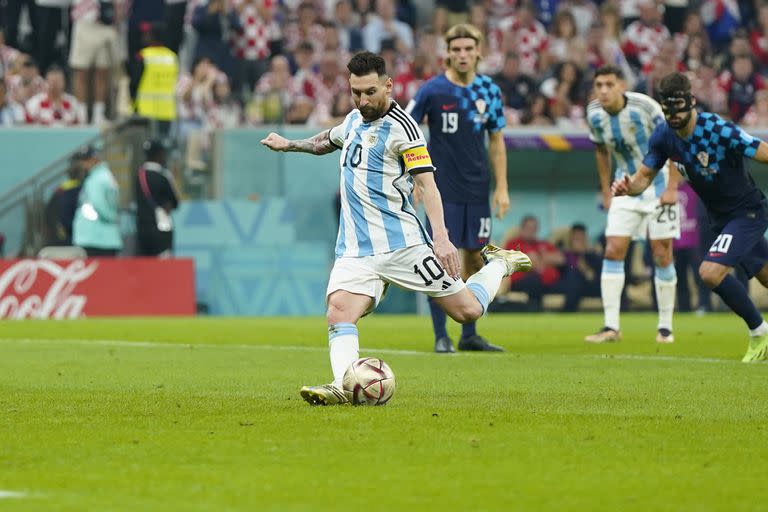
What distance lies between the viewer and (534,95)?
24.5 meters

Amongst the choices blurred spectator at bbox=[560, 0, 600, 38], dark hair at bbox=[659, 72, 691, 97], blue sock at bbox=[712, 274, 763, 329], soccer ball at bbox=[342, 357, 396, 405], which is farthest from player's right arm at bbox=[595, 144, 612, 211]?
blurred spectator at bbox=[560, 0, 600, 38]

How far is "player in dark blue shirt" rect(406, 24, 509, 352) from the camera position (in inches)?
496

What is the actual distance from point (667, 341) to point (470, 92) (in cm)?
329

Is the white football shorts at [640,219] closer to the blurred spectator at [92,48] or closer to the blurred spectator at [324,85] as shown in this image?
the blurred spectator at [324,85]

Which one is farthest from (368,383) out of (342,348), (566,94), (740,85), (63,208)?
(740,85)

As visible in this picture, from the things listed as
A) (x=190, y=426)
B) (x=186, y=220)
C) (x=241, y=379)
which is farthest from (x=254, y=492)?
(x=186, y=220)

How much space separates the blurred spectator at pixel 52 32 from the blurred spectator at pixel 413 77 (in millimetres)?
5252

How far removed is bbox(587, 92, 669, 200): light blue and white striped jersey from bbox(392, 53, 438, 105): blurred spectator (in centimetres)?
948

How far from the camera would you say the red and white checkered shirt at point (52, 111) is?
23016 mm

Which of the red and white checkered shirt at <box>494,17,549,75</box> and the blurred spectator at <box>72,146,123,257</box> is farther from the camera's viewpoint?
the red and white checkered shirt at <box>494,17,549,75</box>

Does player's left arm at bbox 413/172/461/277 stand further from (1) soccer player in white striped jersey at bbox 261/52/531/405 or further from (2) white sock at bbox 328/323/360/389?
(2) white sock at bbox 328/323/360/389

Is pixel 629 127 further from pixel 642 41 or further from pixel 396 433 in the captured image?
pixel 642 41

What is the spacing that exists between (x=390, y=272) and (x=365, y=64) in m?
1.20

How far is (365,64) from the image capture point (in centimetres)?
807
